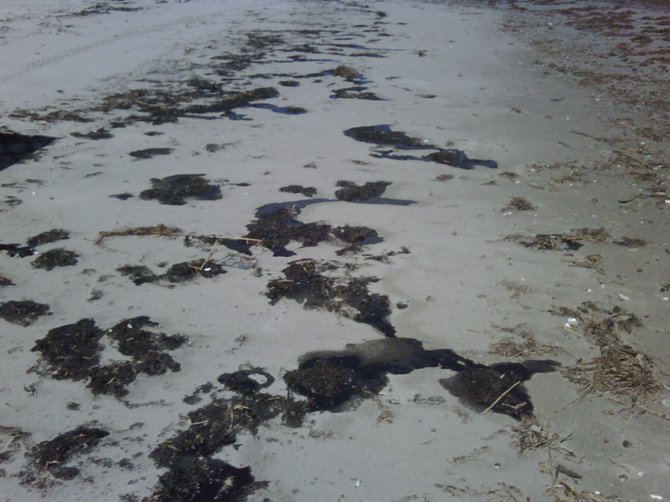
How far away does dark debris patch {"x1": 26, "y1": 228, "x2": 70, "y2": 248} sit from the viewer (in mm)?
4434

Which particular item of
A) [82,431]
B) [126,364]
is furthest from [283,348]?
[82,431]

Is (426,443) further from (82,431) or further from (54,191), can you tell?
(54,191)

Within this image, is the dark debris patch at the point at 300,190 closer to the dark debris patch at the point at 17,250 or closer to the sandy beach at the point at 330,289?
the sandy beach at the point at 330,289

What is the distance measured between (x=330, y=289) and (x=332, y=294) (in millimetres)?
57

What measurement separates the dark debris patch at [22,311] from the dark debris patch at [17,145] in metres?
2.25

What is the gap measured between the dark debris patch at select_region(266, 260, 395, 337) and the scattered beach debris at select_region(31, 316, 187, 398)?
0.74 meters

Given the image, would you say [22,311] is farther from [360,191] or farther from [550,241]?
[550,241]

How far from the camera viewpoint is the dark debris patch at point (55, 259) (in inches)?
164

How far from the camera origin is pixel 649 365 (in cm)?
337

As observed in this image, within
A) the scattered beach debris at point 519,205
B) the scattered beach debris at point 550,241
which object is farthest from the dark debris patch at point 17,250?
the scattered beach debris at point 519,205

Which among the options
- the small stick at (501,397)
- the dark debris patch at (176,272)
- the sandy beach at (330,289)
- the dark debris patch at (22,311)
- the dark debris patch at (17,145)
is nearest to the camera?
the sandy beach at (330,289)

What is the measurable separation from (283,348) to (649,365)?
73.6 inches

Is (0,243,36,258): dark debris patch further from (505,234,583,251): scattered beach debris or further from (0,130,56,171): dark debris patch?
(505,234,583,251): scattered beach debris

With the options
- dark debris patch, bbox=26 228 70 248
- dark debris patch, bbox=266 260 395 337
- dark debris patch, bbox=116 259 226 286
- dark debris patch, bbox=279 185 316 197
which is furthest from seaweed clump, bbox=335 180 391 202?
dark debris patch, bbox=26 228 70 248
